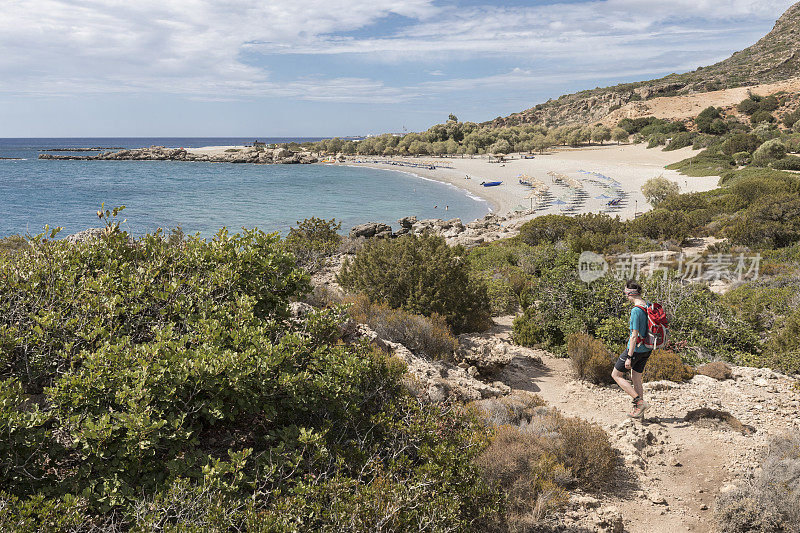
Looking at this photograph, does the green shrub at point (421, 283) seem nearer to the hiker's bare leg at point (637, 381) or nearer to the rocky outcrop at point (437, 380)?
the rocky outcrop at point (437, 380)

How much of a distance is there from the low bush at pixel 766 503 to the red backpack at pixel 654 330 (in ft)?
6.21

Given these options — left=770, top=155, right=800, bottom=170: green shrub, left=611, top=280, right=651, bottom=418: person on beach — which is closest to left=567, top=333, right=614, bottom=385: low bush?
left=611, top=280, right=651, bottom=418: person on beach

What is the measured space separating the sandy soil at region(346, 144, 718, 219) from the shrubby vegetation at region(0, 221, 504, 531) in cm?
2561

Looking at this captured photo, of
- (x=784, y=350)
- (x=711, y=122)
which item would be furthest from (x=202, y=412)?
(x=711, y=122)

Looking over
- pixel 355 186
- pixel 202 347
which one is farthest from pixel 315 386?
pixel 355 186

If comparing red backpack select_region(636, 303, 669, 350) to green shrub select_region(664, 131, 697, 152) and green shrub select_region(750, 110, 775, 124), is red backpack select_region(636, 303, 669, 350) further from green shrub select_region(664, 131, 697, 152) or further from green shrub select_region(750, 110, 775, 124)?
green shrub select_region(750, 110, 775, 124)

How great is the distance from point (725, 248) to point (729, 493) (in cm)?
1209

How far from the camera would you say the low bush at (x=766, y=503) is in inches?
145

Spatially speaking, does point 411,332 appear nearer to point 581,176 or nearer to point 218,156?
point 581,176

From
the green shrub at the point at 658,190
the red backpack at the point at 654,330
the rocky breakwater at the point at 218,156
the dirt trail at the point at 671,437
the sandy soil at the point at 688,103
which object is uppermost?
the sandy soil at the point at 688,103

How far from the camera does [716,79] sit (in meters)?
92.8

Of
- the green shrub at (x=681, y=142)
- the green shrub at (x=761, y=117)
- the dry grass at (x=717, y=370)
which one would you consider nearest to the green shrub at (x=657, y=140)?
the green shrub at (x=681, y=142)

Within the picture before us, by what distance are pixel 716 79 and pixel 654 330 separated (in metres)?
113

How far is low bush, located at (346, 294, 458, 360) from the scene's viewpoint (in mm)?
6664
